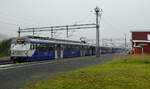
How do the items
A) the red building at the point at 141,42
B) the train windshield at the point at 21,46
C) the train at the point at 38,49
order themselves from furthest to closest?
the red building at the point at 141,42
the train windshield at the point at 21,46
the train at the point at 38,49

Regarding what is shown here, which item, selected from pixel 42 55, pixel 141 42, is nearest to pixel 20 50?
pixel 42 55

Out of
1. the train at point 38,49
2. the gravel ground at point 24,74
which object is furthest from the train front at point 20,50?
the gravel ground at point 24,74

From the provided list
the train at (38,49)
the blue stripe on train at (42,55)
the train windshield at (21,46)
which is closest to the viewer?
the train at (38,49)

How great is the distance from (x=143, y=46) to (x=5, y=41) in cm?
3085

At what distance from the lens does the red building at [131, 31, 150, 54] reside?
33.8 metres

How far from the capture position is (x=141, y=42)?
34562mm

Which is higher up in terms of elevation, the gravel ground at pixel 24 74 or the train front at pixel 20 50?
the train front at pixel 20 50

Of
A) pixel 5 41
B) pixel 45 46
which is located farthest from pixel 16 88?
pixel 5 41

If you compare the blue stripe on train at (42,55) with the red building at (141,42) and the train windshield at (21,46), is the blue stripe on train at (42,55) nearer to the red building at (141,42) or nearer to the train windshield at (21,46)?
the train windshield at (21,46)

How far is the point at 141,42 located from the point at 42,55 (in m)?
19.6

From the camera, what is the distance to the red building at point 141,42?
111 ft

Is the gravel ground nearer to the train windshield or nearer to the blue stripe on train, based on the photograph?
the train windshield

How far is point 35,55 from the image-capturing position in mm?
22797

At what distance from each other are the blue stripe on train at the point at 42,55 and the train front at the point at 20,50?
82 cm
